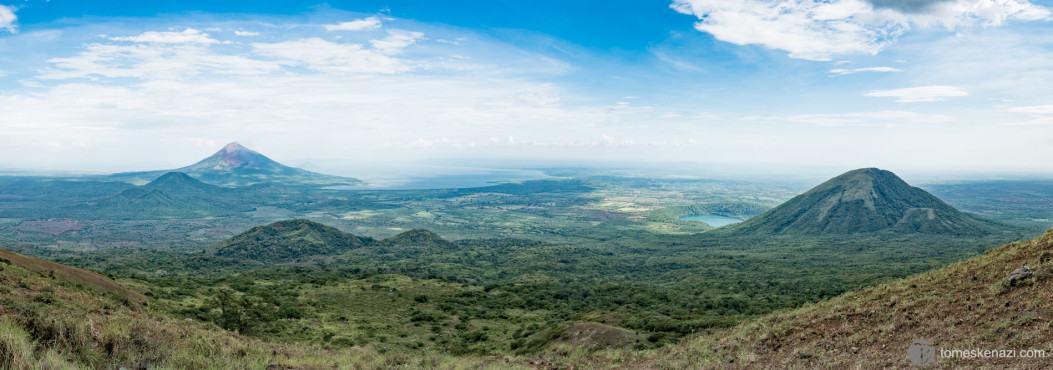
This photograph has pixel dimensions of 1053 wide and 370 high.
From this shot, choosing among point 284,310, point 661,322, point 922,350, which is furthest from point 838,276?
point 284,310

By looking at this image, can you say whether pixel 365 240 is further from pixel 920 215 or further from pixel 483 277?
pixel 920 215

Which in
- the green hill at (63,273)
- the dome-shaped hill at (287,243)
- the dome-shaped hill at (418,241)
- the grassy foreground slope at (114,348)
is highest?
the grassy foreground slope at (114,348)

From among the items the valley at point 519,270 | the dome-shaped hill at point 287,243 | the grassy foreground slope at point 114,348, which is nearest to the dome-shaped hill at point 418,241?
the valley at point 519,270

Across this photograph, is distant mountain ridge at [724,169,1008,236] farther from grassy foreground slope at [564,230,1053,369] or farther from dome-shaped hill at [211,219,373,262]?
grassy foreground slope at [564,230,1053,369]

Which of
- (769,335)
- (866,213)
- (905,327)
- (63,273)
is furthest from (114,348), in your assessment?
(866,213)

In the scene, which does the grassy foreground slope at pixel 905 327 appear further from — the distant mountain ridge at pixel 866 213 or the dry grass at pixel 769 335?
the distant mountain ridge at pixel 866 213

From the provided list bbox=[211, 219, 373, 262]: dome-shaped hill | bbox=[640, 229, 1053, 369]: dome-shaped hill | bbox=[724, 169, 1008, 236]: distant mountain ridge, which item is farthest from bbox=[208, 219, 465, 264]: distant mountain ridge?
bbox=[724, 169, 1008, 236]: distant mountain ridge
